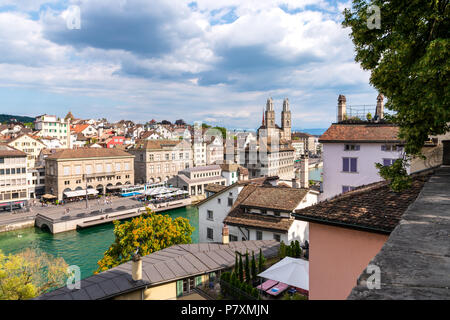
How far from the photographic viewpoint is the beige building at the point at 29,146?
7088cm

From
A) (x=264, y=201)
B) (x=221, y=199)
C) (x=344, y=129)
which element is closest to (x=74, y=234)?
(x=221, y=199)

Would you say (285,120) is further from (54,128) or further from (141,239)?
(141,239)

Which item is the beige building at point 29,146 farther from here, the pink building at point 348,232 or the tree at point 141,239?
the pink building at point 348,232

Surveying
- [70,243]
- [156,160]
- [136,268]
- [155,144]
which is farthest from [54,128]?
[136,268]

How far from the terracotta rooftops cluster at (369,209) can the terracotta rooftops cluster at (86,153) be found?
62.4m

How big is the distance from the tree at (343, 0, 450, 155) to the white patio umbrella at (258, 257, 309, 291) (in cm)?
958

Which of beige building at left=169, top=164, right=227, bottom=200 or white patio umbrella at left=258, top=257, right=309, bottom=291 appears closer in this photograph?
white patio umbrella at left=258, top=257, right=309, bottom=291

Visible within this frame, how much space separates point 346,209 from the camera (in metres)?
7.62

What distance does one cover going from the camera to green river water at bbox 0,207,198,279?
35.4 metres

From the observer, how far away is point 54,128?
106500 millimetres

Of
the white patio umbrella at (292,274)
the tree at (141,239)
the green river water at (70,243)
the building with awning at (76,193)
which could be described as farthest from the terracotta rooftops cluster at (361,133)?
the building with awning at (76,193)

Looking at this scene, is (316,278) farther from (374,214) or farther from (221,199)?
(221,199)

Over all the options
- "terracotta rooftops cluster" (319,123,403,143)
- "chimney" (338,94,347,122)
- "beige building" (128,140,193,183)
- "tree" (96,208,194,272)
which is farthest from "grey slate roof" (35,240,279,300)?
"beige building" (128,140,193,183)

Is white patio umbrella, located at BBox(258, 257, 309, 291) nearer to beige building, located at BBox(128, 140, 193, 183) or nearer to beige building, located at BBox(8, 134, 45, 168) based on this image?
beige building, located at BBox(128, 140, 193, 183)
